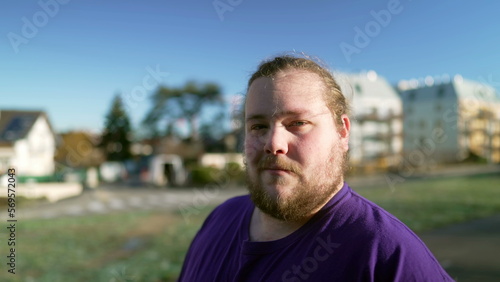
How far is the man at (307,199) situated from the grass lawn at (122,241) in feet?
7.27

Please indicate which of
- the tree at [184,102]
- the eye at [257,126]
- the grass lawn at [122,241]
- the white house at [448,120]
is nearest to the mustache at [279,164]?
the eye at [257,126]

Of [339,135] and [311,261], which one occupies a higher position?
[339,135]

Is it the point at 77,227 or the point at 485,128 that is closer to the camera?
the point at 77,227

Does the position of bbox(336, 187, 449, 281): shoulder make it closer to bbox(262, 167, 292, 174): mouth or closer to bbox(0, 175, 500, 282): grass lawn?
bbox(262, 167, 292, 174): mouth

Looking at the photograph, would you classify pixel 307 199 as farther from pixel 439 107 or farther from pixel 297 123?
pixel 439 107

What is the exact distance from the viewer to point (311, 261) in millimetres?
1089

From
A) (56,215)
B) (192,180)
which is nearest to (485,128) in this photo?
(192,180)

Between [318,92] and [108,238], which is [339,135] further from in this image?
[108,238]

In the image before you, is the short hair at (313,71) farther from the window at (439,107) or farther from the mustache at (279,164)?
the window at (439,107)

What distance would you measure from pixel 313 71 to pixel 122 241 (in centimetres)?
692

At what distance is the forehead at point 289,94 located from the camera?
118cm

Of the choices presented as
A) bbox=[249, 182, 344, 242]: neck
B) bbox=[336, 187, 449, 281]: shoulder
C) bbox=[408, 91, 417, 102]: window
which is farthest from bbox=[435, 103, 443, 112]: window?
bbox=[336, 187, 449, 281]: shoulder

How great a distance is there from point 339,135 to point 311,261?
0.43 m

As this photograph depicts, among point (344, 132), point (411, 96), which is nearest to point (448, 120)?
point (411, 96)
